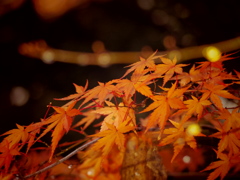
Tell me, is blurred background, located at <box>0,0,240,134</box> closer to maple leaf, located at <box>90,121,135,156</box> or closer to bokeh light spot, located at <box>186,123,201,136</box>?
bokeh light spot, located at <box>186,123,201,136</box>

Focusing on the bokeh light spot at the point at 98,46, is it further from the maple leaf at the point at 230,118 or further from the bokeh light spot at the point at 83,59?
the maple leaf at the point at 230,118

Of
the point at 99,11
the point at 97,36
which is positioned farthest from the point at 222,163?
the point at 99,11

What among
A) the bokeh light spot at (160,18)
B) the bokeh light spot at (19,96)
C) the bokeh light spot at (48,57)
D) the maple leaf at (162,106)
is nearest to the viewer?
the maple leaf at (162,106)

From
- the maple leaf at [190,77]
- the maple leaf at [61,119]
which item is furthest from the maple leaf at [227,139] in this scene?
the maple leaf at [61,119]

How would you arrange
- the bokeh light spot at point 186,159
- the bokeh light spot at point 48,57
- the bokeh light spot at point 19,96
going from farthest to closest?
the bokeh light spot at point 48,57
the bokeh light spot at point 19,96
the bokeh light spot at point 186,159

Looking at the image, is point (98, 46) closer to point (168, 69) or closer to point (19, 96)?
point (19, 96)

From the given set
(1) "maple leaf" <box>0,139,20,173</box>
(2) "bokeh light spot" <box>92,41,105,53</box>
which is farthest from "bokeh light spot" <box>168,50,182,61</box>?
(1) "maple leaf" <box>0,139,20,173</box>

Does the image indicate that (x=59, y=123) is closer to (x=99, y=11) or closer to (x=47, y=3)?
(x=99, y=11)

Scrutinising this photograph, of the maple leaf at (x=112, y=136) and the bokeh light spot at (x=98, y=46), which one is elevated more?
the bokeh light spot at (x=98, y=46)

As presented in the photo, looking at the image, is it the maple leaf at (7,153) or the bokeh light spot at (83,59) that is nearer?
the maple leaf at (7,153)

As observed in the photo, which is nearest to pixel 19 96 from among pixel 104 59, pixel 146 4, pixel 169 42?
pixel 104 59
